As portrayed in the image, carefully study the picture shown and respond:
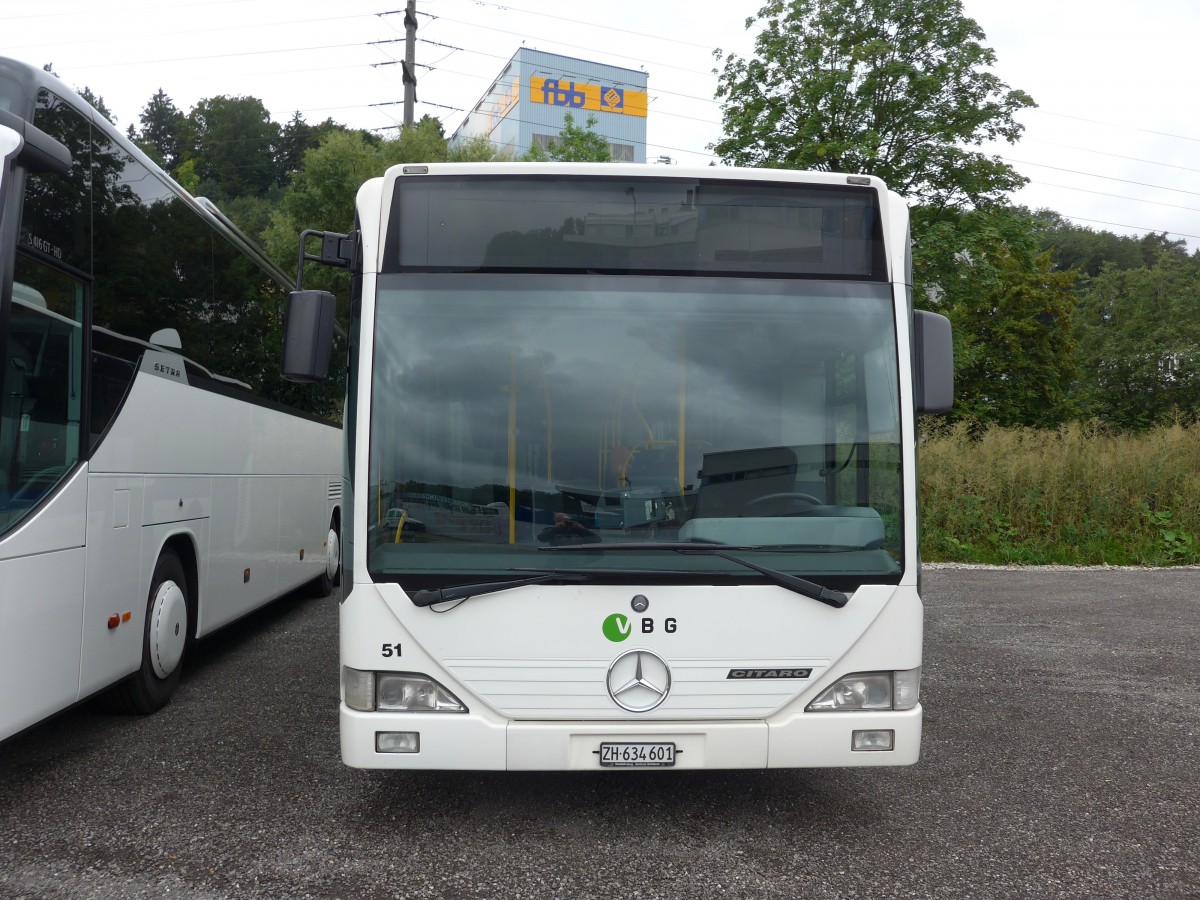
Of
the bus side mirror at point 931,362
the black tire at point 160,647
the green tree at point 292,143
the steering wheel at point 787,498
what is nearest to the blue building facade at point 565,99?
the green tree at point 292,143

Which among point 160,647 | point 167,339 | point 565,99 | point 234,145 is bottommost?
point 160,647

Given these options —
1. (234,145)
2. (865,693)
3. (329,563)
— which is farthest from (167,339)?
(234,145)

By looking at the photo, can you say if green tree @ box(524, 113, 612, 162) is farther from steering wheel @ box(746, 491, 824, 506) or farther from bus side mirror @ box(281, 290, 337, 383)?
steering wheel @ box(746, 491, 824, 506)

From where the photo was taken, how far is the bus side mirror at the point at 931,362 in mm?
4316

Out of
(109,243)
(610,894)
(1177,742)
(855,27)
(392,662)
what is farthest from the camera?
(855,27)

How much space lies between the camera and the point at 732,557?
390cm

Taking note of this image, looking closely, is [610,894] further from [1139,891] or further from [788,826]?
[1139,891]

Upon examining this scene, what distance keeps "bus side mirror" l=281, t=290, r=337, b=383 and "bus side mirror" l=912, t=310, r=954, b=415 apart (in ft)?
8.13

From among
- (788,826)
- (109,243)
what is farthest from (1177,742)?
(109,243)

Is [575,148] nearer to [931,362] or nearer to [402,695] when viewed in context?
[931,362]

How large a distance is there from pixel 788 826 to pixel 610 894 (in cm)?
105

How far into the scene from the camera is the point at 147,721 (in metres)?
5.90

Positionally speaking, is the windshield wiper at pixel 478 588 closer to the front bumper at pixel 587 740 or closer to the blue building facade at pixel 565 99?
the front bumper at pixel 587 740

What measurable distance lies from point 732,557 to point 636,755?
2.79ft
